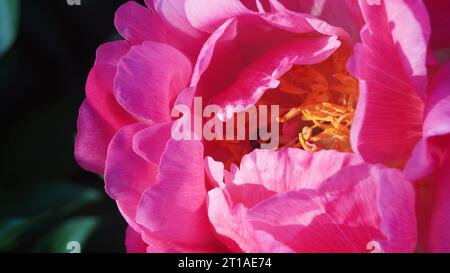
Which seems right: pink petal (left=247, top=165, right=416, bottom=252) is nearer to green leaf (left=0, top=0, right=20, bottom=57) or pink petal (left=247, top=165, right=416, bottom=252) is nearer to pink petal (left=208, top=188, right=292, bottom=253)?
pink petal (left=208, top=188, right=292, bottom=253)

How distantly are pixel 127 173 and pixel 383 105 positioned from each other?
0.58 feet

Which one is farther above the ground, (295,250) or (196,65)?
(196,65)

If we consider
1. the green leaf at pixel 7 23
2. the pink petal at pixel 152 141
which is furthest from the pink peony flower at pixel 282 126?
the green leaf at pixel 7 23

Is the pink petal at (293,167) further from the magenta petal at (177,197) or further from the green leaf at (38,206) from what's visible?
the green leaf at (38,206)

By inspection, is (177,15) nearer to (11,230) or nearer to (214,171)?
(214,171)

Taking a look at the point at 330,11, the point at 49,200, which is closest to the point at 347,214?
the point at 330,11

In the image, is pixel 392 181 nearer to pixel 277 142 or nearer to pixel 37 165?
pixel 277 142

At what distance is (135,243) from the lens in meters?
0.48

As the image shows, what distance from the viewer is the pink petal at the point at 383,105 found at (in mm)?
396

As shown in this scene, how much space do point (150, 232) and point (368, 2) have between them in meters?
0.20

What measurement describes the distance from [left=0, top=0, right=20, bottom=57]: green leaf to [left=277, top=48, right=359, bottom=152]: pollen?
22 cm

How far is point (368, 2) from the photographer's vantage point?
412 millimetres

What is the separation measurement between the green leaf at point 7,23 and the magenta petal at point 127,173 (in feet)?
0.49
